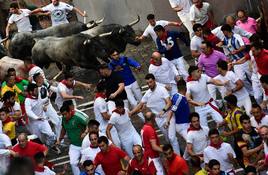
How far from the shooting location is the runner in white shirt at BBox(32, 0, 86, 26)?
68.9 ft

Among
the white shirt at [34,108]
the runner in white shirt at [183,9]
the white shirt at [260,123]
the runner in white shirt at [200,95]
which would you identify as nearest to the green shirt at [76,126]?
the white shirt at [34,108]

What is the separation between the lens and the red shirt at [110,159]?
12604 millimetres

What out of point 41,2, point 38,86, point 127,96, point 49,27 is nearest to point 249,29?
point 127,96

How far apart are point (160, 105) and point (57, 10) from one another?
25.5 ft

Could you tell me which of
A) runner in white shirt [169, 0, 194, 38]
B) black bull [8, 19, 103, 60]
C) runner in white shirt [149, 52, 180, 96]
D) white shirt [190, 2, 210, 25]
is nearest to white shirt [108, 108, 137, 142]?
runner in white shirt [149, 52, 180, 96]

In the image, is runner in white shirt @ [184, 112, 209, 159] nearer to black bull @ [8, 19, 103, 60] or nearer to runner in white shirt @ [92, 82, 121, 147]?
runner in white shirt @ [92, 82, 121, 147]

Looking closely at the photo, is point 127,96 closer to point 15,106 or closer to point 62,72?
point 15,106

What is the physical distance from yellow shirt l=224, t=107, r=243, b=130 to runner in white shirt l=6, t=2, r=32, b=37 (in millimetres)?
9534

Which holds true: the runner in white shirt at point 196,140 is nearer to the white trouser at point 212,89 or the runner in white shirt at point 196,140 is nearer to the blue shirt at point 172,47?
the white trouser at point 212,89

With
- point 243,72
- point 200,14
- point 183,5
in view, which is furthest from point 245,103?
point 183,5

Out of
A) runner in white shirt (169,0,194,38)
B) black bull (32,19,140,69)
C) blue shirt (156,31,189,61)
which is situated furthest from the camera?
runner in white shirt (169,0,194,38)

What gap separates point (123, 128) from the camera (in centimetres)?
1386

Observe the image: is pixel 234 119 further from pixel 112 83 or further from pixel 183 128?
pixel 112 83

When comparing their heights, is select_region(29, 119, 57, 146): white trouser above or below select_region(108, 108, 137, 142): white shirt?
below
